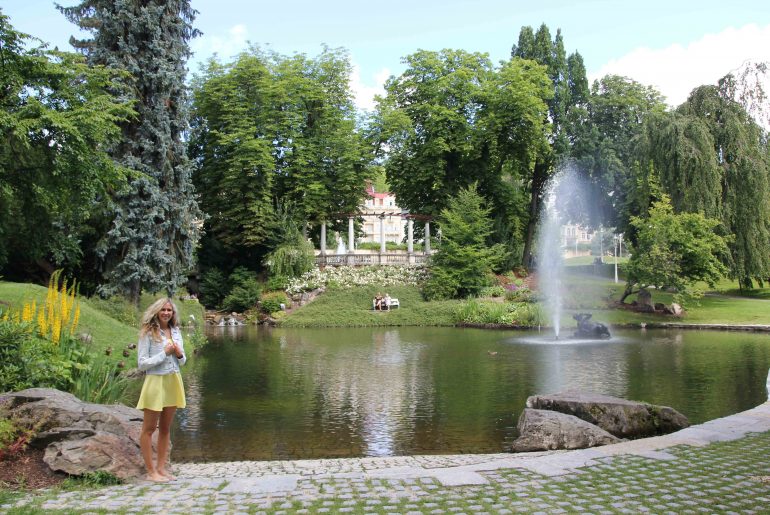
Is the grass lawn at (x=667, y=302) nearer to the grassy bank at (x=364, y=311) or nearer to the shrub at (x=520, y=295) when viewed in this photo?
the shrub at (x=520, y=295)

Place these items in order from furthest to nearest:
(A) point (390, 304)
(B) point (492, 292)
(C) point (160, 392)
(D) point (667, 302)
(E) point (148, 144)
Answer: (B) point (492, 292), (A) point (390, 304), (D) point (667, 302), (E) point (148, 144), (C) point (160, 392)

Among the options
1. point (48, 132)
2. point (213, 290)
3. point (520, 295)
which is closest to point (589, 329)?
point (520, 295)

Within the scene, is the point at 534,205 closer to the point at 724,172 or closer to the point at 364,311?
the point at 724,172

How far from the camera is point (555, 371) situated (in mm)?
16188

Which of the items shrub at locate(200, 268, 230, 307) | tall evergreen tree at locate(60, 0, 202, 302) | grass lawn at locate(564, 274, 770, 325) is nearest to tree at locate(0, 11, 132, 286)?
tall evergreen tree at locate(60, 0, 202, 302)

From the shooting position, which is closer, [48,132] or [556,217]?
[48,132]

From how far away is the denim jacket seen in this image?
655 centimetres

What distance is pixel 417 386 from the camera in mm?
14367

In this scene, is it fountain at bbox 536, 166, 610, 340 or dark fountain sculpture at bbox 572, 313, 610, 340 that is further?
fountain at bbox 536, 166, 610, 340

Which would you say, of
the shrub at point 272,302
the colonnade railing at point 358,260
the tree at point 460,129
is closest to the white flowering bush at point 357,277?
the colonnade railing at point 358,260

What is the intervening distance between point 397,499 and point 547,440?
387 cm

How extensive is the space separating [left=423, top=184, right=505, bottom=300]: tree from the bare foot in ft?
97.6

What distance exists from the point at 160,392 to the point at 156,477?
84 centimetres

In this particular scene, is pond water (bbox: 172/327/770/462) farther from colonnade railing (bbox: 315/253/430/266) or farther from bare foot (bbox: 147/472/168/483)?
colonnade railing (bbox: 315/253/430/266)
